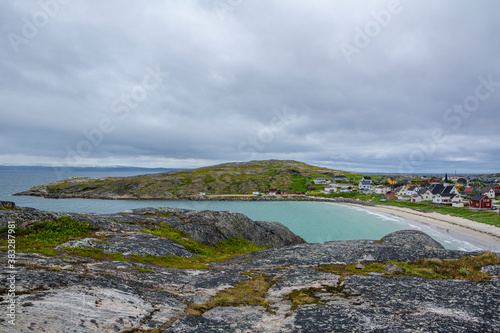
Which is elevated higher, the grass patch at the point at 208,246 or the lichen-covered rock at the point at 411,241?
the lichen-covered rock at the point at 411,241

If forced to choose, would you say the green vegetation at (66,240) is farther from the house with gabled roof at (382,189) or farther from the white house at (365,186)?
the white house at (365,186)

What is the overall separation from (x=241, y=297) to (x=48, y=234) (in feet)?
61.5

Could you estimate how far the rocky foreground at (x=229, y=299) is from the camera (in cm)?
891

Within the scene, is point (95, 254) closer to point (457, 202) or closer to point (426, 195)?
point (457, 202)

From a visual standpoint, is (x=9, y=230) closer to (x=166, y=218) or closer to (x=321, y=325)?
(x=166, y=218)

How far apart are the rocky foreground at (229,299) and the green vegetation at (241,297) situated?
57 millimetres

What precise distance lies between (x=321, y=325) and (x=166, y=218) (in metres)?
29.1

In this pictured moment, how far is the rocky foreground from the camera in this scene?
8.91 metres

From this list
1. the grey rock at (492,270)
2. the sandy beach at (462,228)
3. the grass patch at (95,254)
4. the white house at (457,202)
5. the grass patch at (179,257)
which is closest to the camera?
the grey rock at (492,270)

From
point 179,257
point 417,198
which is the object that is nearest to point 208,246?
point 179,257

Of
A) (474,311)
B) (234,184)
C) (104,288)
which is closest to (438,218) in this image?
(474,311)

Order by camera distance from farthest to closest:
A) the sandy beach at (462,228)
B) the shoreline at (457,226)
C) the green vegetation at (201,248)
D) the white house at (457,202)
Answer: the white house at (457,202) → the shoreline at (457,226) → the sandy beach at (462,228) → the green vegetation at (201,248)
